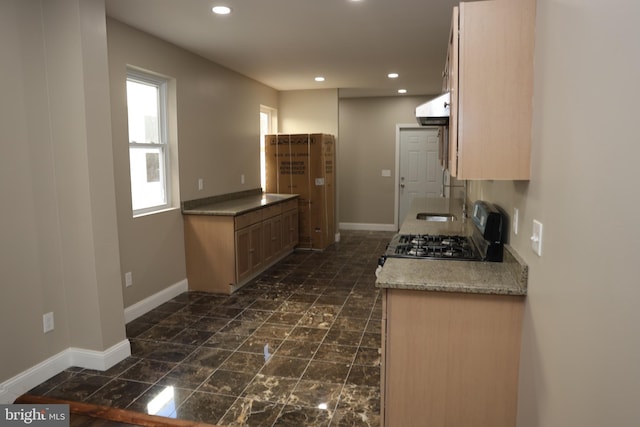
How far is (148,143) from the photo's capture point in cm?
420

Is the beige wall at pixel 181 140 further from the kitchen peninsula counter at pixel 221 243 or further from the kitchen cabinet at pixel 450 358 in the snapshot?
the kitchen cabinet at pixel 450 358

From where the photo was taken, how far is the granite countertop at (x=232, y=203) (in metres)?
4.64

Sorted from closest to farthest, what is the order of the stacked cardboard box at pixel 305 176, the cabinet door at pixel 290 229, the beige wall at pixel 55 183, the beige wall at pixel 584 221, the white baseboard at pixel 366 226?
the beige wall at pixel 584 221 < the beige wall at pixel 55 183 < the cabinet door at pixel 290 229 < the stacked cardboard box at pixel 305 176 < the white baseboard at pixel 366 226

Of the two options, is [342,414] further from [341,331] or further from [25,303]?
[25,303]

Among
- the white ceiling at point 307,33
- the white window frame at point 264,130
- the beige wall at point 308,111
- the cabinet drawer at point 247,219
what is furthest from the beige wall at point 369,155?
A: the cabinet drawer at point 247,219

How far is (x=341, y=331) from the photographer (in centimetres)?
364

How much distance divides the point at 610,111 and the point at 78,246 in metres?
2.98

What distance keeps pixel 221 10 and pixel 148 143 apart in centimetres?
152

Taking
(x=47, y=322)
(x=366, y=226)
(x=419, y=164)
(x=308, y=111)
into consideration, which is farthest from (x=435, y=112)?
(x=366, y=226)

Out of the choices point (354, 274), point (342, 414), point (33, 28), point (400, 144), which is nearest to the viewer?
point (342, 414)

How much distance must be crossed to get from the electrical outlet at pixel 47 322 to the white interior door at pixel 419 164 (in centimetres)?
661

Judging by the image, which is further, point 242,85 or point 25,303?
point 242,85

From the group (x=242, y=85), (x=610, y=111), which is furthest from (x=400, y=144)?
(x=610, y=111)

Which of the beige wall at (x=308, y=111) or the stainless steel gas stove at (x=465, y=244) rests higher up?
the beige wall at (x=308, y=111)
